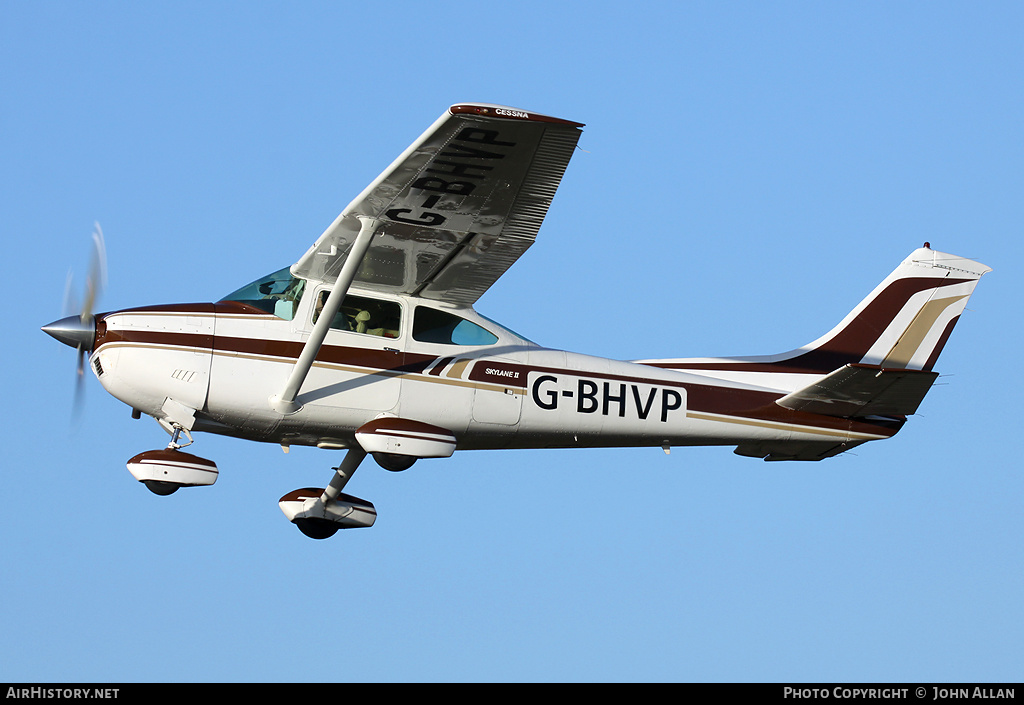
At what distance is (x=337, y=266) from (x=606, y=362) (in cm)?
318

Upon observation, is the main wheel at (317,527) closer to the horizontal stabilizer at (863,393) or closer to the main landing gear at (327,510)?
the main landing gear at (327,510)

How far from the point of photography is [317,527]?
47.6ft

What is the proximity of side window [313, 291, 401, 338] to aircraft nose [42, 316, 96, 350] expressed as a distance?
2177 mm

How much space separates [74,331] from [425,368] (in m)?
3.45

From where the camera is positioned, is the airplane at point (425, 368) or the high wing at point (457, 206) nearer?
the high wing at point (457, 206)

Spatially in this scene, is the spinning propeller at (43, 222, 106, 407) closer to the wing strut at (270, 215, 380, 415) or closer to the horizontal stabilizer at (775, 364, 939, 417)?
the wing strut at (270, 215, 380, 415)

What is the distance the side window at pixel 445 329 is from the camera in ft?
43.7

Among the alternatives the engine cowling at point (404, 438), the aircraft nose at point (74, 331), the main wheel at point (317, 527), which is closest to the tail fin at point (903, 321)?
the engine cowling at point (404, 438)

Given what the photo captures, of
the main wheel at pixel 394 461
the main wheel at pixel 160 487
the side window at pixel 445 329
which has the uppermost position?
the side window at pixel 445 329

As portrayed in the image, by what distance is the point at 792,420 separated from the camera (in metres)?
14.3

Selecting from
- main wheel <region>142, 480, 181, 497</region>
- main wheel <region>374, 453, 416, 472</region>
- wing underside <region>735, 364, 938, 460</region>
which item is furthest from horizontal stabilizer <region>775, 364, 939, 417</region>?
main wheel <region>142, 480, 181, 497</region>

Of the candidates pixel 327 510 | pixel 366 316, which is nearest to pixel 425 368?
pixel 366 316

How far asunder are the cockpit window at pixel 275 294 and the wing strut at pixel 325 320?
1.32ft

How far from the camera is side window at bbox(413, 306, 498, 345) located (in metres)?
13.3
